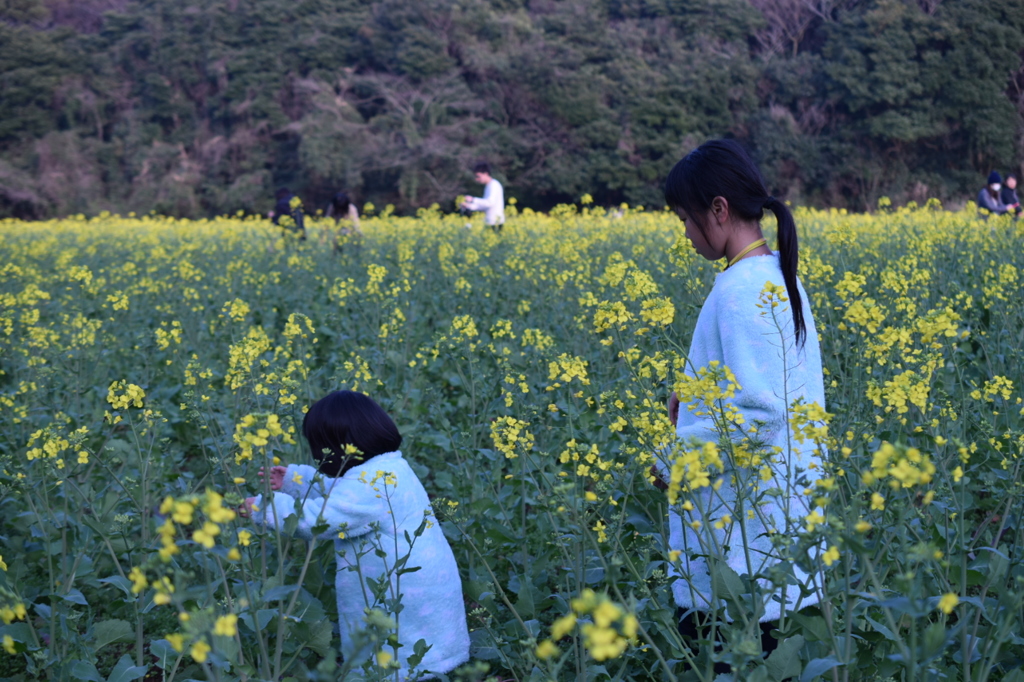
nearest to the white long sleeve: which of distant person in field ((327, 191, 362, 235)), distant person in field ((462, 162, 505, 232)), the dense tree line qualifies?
distant person in field ((462, 162, 505, 232))

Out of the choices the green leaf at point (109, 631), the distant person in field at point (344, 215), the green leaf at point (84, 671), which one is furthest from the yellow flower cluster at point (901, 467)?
the distant person in field at point (344, 215)

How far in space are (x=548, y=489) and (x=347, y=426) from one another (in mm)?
698

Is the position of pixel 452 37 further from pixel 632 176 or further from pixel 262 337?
pixel 262 337

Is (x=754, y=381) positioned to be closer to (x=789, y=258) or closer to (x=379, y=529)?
(x=789, y=258)

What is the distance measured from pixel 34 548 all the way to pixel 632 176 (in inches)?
865

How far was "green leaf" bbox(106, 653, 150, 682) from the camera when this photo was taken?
2.17 meters

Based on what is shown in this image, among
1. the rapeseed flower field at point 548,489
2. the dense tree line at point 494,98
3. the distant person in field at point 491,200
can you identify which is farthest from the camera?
the dense tree line at point 494,98

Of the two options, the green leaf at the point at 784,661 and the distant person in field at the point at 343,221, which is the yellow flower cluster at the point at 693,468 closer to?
the green leaf at the point at 784,661

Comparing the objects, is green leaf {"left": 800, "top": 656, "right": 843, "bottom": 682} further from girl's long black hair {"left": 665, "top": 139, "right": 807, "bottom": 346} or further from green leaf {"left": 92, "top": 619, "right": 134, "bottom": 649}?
green leaf {"left": 92, "top": 619, "right": 134, "bottom": 649}

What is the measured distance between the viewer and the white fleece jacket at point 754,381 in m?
1.83

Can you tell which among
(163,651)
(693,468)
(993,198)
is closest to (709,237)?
(693,468)

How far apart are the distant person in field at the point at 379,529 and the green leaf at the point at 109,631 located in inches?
23.3

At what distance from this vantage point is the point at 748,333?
6.11 ft

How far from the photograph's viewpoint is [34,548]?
115 inches
